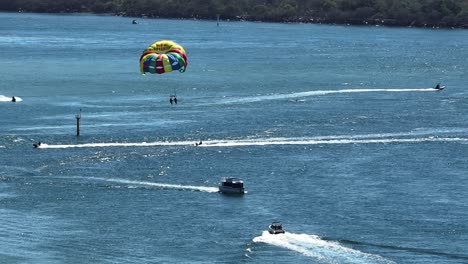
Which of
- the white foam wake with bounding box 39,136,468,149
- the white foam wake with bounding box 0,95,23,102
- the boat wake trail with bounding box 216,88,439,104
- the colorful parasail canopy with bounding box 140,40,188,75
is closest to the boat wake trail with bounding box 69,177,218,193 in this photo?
the white foam wake with bounding box 39,136,468,149

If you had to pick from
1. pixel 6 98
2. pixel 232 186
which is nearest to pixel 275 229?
pixel 232 186

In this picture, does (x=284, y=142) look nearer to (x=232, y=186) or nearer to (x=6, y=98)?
(x=232, y=186)

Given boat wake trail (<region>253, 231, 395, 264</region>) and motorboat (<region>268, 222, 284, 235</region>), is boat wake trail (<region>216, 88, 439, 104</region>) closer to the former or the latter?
motorboat (<region>268, 222, 284, 235</region>)

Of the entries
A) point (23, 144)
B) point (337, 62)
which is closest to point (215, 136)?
point (23, 144)

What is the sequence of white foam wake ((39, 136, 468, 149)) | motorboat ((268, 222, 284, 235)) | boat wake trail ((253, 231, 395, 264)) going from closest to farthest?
boat wake trail ((253, 231, 395, 264)), motorboat ((268, 222, 284, 235)), white foam wake ((39, 136, 468, 149))

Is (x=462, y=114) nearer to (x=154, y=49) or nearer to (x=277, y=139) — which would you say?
(x=277, y=139)
